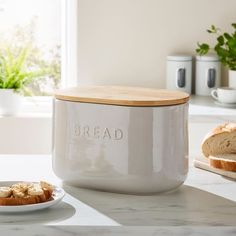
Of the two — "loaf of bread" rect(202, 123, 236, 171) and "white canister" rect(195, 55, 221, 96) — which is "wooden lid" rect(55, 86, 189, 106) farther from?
"white canister" rect(195, 55, 221, 96)

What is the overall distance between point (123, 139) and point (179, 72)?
2101mm

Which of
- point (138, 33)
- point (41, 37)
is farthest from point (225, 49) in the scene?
point (41, 37)

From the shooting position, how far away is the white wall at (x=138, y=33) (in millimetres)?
3732

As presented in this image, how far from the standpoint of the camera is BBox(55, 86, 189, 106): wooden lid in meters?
1.63

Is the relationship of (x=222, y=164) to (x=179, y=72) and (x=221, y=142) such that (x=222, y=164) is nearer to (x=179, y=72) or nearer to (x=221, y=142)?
(x=221, y=142)

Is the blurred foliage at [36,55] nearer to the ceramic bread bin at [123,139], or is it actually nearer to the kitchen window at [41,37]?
the kitchen window at [41,37]

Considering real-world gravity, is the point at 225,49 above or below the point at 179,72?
above

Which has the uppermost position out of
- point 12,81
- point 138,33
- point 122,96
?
point 138,33

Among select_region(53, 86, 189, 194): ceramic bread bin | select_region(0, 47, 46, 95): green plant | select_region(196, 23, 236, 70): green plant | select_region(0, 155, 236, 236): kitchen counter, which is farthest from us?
select_region(0, 47, 46, 95): green plant

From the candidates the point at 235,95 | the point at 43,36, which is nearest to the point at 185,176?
the point at 235,95

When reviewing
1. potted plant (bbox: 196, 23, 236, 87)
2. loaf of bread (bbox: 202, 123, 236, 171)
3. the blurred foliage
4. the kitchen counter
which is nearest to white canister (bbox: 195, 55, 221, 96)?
potted plant (bbox: 196, 23, 236, 87)

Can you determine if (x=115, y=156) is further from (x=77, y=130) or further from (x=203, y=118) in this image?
(x=203, y=118)

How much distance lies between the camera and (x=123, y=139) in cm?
164

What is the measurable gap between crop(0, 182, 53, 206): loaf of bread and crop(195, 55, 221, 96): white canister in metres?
2.22
